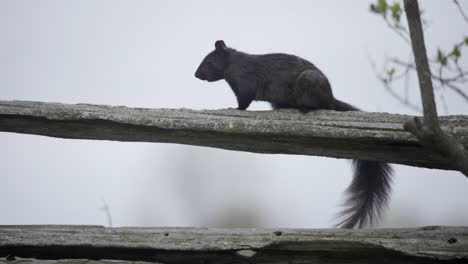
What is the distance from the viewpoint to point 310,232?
15.7 feet

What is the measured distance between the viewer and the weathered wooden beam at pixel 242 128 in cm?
476

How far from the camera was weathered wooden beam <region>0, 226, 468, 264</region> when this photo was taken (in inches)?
184

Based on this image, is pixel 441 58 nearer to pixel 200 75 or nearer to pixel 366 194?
pixel 366 194

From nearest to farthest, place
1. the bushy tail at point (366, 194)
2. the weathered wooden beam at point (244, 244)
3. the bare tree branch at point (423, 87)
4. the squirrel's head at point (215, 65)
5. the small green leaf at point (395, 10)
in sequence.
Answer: the bare tree branch at point (423, 87) < the small green leaf at point (395, 10) < the weathered wooden beam at point (244, 244) < the bushy tail at point (366, 194) < the squirrel's head at point (215, 65)

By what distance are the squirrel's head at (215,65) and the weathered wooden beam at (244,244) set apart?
110 inches

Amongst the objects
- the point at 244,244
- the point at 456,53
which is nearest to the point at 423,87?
the point at 456,53

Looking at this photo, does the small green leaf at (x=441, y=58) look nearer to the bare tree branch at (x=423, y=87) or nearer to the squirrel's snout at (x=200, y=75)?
the bare tree branch at (x=423, y=87)

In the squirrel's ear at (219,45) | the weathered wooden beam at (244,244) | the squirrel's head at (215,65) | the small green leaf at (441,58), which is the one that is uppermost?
the squirrel's ear at (219,45)

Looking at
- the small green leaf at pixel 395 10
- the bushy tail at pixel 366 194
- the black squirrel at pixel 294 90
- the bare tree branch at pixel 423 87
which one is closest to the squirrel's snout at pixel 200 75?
the black squirrel at pixel 294 90

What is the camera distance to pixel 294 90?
20.7ft

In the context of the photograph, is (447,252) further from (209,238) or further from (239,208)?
(239,208)

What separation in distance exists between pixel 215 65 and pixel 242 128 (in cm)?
266

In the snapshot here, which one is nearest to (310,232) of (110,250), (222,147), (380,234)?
(380,234)

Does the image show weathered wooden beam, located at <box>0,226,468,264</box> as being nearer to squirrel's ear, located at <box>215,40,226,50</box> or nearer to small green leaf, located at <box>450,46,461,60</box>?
small green leaf, located at <box>450,46,461,60</box>
